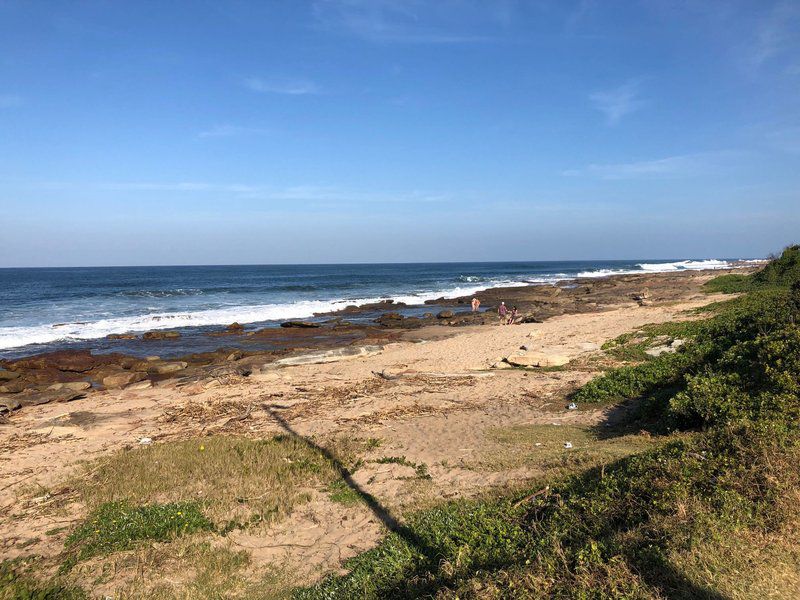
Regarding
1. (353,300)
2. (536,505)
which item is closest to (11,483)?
(536,505)

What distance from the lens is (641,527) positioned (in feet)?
14.6

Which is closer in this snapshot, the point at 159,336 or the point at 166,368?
the point at 166,368

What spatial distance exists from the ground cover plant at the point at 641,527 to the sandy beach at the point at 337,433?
2.94 ft

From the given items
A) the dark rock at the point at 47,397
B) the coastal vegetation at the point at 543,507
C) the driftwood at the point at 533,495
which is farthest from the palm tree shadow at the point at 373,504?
the dark rock at the point at 47,397

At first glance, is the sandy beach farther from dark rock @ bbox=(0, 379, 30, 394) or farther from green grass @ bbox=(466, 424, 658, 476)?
dark rock @ bbox=(0, 379, 30, 394)

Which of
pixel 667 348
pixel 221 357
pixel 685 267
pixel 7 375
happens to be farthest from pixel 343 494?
pixel 685 267

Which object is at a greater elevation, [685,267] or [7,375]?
[685,267]

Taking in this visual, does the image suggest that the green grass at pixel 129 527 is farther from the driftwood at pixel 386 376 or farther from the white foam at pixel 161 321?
the white foam at pixel 161 321

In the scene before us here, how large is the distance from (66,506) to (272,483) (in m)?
3.16

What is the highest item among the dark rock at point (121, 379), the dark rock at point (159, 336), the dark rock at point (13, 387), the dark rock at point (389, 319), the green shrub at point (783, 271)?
the green shrub at point (783, 271)

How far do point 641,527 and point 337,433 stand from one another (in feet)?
22.9

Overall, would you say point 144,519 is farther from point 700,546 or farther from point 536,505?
point 700,546

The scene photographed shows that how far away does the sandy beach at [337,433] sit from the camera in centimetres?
632

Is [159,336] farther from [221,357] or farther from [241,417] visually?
[241,417]
